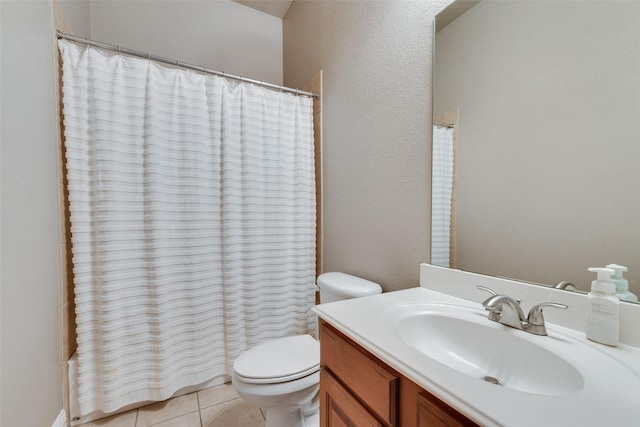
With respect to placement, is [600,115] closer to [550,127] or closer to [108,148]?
[550,127]

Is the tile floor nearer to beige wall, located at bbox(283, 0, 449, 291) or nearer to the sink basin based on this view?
beige wall, located at bbox(283, 0, 449, 291)

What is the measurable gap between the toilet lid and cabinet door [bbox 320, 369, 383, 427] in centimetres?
Answer: 28

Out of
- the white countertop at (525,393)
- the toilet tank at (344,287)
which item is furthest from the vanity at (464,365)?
the toilet tank at (344,287)

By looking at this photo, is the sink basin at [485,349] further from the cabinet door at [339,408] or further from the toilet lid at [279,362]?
the toilet lid at [279,362]

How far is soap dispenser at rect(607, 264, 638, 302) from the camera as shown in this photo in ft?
1.98

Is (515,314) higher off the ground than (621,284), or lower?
lower

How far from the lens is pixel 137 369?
4.58 feet

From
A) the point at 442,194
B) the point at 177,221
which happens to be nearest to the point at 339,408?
the point at 442,194

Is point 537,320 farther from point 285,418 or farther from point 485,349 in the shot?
point 285,418

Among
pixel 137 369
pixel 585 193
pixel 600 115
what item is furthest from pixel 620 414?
pixel 137 369

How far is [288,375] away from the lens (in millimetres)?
1060

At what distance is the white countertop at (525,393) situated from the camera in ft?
1.24

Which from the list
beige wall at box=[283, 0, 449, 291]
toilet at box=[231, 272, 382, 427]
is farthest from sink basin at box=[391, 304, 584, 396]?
toilet at box=[231, 272, 382, 427]

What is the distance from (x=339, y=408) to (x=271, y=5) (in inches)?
113
